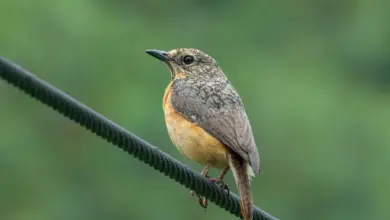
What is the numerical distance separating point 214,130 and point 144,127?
6.77m

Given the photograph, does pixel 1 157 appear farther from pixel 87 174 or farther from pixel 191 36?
pixel 191 36

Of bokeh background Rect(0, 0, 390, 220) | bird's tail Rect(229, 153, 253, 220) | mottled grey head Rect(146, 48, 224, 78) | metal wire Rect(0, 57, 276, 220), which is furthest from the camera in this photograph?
bokeh background Rect(0, 0, 390, 220)

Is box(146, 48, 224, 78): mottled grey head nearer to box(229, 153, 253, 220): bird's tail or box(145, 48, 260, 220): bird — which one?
box(145, 48, 260, 220): bird

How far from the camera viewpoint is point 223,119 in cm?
799

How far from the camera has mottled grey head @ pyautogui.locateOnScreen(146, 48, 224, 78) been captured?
9242 millimetres

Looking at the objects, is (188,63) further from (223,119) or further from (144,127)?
(144,127)

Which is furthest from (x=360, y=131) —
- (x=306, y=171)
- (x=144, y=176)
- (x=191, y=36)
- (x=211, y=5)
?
(x=211, y=5)

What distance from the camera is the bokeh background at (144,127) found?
51.2ft

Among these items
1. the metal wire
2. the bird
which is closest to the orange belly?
the bird

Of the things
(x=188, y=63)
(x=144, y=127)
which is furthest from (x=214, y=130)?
(x=144, y=127)

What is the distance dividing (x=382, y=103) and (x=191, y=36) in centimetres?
342

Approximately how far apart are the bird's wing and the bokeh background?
19.1 feet

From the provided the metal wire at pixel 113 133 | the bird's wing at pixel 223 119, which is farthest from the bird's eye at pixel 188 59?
the metal wire at pixel 113 133

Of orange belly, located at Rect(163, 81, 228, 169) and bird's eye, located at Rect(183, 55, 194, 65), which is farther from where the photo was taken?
bird's eye, located at Rect(183, 55, 194, 65)
